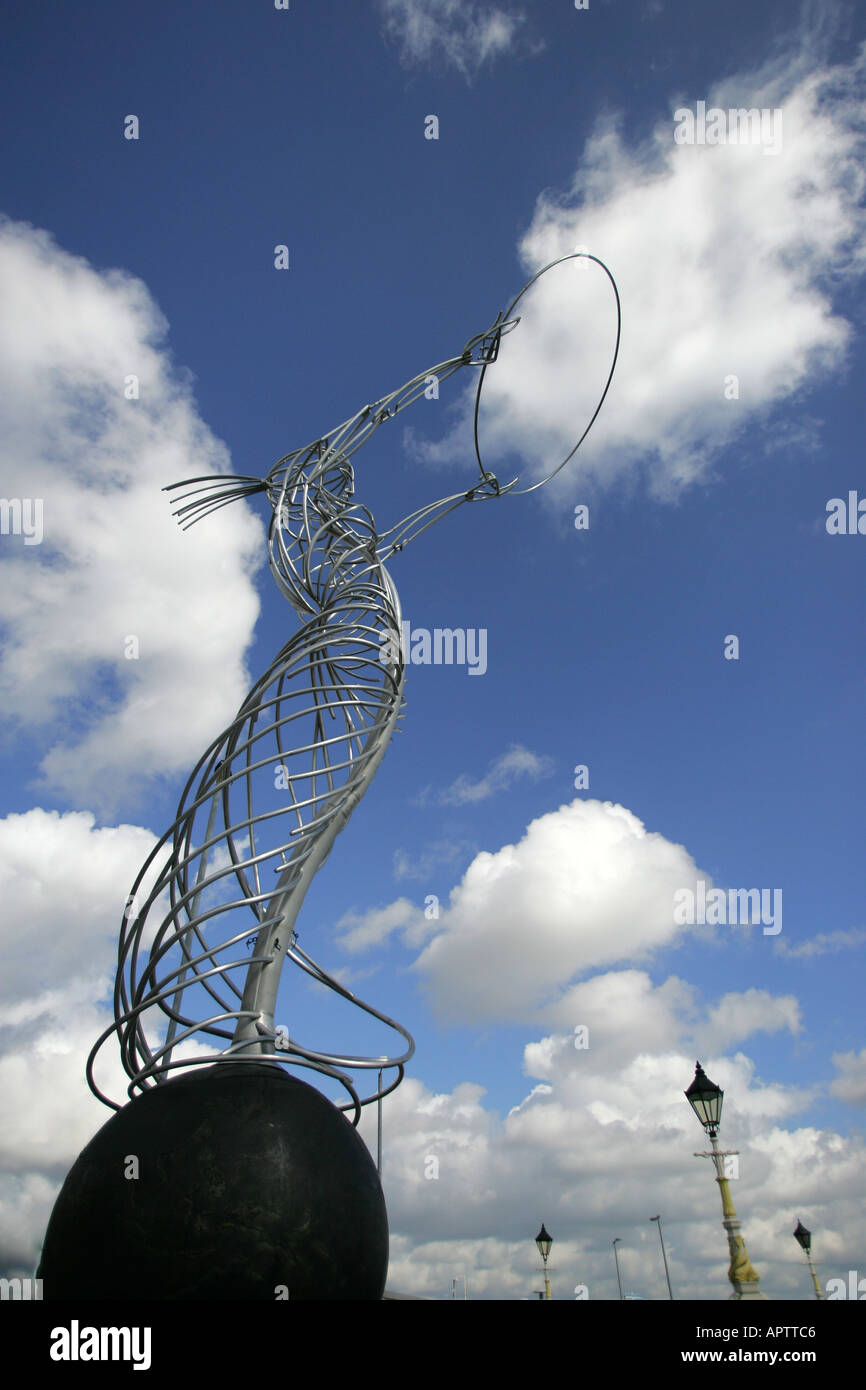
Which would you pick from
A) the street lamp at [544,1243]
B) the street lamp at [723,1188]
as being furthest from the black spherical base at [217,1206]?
the street lamp at [544,1243]

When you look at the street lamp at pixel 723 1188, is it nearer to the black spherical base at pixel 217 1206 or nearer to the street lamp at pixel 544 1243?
the black spherical base at pixel 217 1206

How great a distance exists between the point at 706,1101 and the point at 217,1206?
6.99 m

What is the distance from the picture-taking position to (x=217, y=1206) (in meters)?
7.77

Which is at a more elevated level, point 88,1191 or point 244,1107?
point 244,1107

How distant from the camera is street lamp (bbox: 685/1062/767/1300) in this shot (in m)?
10.7

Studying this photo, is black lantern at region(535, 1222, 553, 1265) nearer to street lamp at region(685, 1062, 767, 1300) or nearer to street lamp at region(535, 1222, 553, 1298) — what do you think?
street lamp at region(535, 1222, 553, 1298)

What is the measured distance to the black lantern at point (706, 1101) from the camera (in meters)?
11.8

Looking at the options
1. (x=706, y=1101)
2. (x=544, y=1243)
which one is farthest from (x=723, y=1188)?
(x=544, y=1243)

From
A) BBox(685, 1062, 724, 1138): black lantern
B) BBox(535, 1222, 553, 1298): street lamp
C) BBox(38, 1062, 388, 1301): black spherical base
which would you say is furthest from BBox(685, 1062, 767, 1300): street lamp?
BBox(535, 1222, 553, 1298): street lamp

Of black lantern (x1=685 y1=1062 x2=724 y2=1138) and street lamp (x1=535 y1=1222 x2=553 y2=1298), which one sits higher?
black lantern (x1=685 y1=1062 x2=724 y2=1138)
